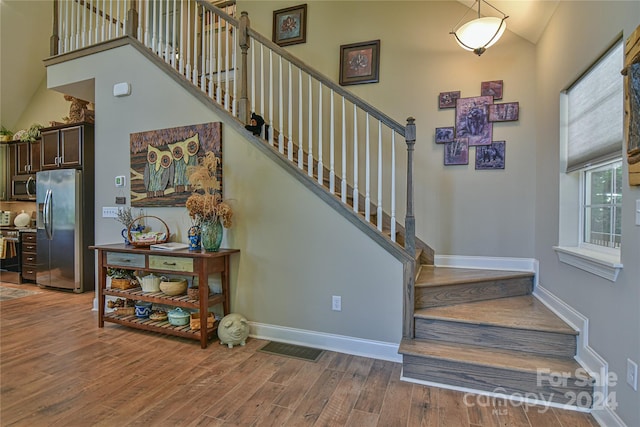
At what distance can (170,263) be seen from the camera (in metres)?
2.79

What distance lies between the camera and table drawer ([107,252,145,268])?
9.63 ft

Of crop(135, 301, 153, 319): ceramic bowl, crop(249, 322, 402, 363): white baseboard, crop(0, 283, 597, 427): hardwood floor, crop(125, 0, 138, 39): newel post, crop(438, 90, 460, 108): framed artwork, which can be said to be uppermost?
crop(125, 0, 138, 39): newel post

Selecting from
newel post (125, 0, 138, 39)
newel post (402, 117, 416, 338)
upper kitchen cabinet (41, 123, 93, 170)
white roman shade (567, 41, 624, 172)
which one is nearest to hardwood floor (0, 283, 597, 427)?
newel post (402, 117, 416, 338)

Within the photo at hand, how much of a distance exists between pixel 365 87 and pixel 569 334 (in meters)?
3.00

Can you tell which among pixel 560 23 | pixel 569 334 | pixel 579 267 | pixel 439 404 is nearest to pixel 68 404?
pixel 439 404

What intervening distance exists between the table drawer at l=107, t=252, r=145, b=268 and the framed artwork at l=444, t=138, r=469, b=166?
324cm

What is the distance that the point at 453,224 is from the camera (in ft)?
11.2

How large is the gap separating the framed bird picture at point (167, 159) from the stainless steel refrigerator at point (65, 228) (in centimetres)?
162

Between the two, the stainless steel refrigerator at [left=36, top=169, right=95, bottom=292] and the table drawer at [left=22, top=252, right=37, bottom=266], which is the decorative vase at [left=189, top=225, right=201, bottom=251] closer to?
the stainless steel refrigerator at [left=36, top=169, right=95, bottom=292]

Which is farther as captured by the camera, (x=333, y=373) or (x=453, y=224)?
(x=453, y=224)

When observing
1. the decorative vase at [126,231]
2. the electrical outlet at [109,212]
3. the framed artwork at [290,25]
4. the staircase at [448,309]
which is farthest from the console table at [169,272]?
the framed artwork at [290,25]

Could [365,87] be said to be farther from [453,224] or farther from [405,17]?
[453,224]

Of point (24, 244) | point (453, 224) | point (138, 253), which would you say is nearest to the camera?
point (138, 253)

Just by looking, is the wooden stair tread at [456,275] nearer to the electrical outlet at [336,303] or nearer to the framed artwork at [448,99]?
the electrical outlet at [336,303]
